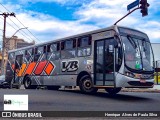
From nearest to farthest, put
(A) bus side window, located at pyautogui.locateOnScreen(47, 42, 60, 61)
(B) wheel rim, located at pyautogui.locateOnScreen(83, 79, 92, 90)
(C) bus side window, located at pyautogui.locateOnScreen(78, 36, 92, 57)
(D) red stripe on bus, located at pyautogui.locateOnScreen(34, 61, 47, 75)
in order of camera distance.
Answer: (B) wheel rim, located at pyautogui.locateOnScreen(83, 79, 92, 90) → (C) bus side window, located at pyautogui.locateOnScreen(78, 36, 92, 57) → (A) bus side window, located at pyautogui.locateOnScreen(47, 42, 60, 61) → (D) red stripe on bus, located at pyautogui.locateOnScreen(34, 61, 47, 75)

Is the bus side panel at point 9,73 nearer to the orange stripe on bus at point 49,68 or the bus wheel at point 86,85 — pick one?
the orange stripe on bus at point 49,68

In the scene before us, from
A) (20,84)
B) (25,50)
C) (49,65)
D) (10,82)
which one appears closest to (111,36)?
(49,65)

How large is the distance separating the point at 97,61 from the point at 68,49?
265cm

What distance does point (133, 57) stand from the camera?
11.7 m

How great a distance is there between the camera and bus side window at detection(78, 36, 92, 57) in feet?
44.4

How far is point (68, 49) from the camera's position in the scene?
1506 centimetres

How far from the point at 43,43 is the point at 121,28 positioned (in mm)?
6593

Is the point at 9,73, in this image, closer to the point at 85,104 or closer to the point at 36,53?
the point at 36,53

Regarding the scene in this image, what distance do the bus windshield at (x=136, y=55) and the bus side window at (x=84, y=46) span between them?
215 cm

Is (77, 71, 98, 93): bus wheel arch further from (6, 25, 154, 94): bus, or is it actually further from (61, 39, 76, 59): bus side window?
(61, 39, 76, 59): bus side window

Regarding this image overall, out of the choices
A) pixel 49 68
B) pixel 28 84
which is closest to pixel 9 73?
pixel 28 84

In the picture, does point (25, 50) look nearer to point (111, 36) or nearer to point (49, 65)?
point (49, 65)

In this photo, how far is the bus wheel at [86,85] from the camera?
13130 millimetres


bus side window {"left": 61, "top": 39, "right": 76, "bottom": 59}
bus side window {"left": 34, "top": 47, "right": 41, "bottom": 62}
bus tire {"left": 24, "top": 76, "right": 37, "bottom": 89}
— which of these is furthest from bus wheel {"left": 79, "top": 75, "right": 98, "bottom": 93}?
bus tire {"left": 24, "top": 76, "right": 37, "bottom": 89}
